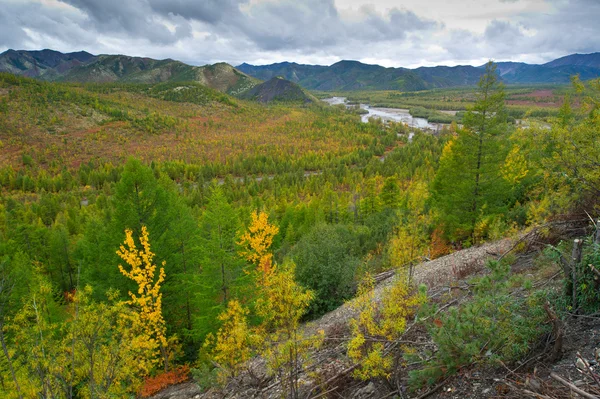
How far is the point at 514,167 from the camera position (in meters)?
24.5

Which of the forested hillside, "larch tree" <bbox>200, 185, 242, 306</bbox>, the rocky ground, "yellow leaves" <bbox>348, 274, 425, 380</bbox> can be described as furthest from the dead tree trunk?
"larch tree" <bbox>200, 185, 242, 306</bbox>

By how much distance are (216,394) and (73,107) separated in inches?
7298

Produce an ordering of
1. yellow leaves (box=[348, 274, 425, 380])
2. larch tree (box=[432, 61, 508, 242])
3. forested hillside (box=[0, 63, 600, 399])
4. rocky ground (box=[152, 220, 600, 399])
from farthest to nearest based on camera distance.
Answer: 1. larch tree (box=[432, 61, 508, 242])
2. yellow leaves (box=[348, 274, 425, 380])
3. forested hillside (box=[0, 63, 600, 399])
4. rocky ground (box=[152, 220, 600, 399])

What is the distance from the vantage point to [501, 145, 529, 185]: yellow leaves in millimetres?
23672

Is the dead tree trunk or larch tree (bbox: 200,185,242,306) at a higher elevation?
the dead tree trunk

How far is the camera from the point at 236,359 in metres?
11.4

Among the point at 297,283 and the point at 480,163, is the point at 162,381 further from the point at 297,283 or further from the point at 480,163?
the point at 480,163

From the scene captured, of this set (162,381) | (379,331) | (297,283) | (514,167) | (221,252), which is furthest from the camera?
(514,167)

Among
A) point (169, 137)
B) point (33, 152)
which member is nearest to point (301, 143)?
point (169, 137)

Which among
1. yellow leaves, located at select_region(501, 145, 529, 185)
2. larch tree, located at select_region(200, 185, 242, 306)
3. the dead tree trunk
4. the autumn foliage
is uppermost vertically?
the dead tree trunk

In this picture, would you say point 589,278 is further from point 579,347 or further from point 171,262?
point 171,262

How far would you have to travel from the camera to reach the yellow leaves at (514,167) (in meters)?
23.7

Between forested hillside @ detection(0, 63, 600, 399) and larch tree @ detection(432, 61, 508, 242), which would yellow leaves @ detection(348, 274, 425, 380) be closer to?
forested hillside @ detection(0, 63, 600, 399)

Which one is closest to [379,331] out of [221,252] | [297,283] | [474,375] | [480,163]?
[474,375]
